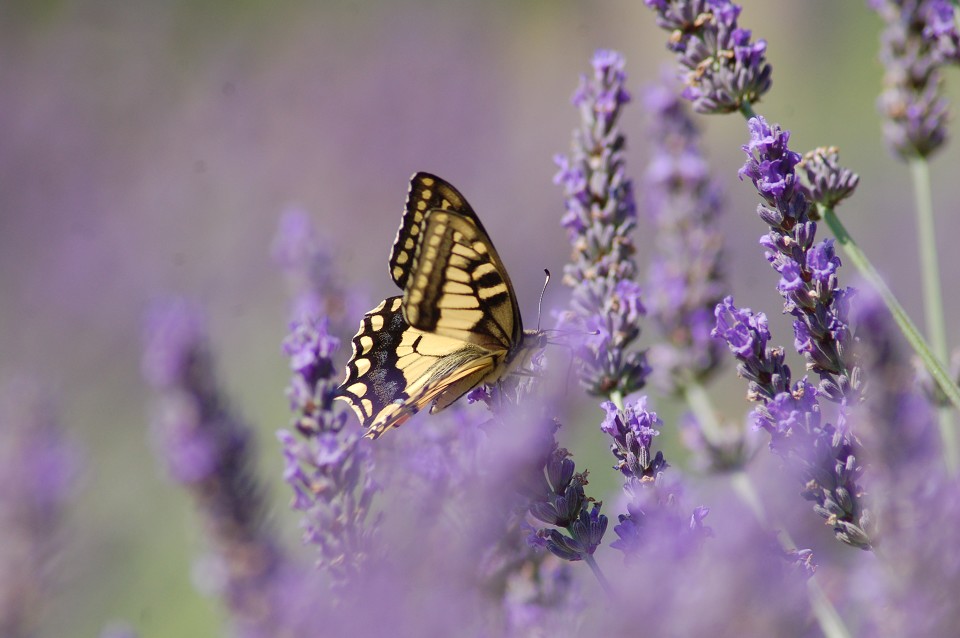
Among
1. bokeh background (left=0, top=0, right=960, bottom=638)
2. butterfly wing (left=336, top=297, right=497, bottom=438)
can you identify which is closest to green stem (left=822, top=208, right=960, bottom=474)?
butterfly wing (left=336, top=297, right=497, bottom=438)

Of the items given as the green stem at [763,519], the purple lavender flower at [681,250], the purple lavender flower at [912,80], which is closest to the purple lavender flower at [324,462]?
the green stem at [763,519]

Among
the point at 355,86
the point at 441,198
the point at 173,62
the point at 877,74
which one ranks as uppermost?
the point at 173,62

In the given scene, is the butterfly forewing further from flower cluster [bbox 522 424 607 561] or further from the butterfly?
flower cluster [bbox 522 424 607 561]

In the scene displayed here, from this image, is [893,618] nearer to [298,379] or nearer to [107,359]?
[298,379]

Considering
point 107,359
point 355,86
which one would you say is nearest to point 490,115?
point 355,86

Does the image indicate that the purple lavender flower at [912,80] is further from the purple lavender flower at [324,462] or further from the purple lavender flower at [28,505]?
the purple lavender flower at [28,505]

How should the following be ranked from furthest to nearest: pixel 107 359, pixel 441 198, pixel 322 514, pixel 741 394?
pixel 107 359, pixel 741 394, pixel 441 198, pixel 322 514

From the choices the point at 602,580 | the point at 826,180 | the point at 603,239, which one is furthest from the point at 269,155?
the point at 602,580
